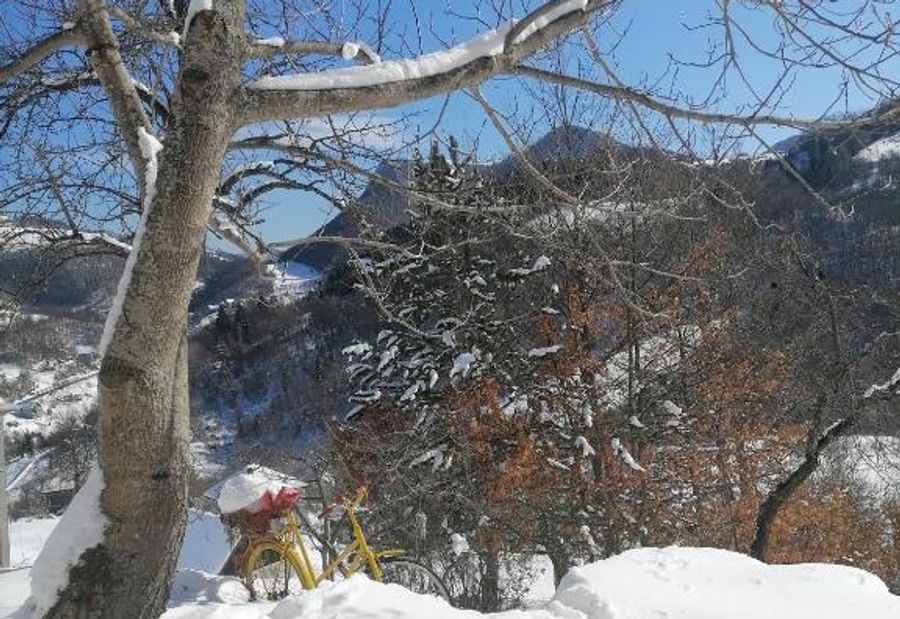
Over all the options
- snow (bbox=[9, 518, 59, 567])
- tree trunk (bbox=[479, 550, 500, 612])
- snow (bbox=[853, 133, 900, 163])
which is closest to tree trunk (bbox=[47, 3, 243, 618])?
snow (bbox=[853, 133, 900, 163])

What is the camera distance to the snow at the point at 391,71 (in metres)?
2.19

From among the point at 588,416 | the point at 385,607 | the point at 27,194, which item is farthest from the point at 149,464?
the point at 588,416

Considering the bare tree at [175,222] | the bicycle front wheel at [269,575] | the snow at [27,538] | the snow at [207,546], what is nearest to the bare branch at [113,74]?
the bare tree at [175,222]

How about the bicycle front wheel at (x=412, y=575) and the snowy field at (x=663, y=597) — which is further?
the bicycle front wheel at (x=412, y=575)

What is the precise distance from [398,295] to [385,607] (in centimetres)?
1134

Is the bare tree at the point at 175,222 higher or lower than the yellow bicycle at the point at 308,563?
higher

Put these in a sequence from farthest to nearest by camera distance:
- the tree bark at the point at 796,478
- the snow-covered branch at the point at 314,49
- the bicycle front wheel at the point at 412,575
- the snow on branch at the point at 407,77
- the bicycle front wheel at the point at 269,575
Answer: the tree bark at the point at 796,478 < the bicycle front wheel at the point at 412,575 < the bicycle front wheel at the point at 269,575 < the snow-covered branch at the point at 314,49 < the snow on branch at the point at 407,77

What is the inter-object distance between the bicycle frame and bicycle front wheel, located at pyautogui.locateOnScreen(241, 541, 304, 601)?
0.12ft

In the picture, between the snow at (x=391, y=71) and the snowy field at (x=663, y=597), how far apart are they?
6.12 ft

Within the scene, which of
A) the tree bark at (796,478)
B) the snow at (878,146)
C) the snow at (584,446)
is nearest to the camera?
the snow at (878,146)

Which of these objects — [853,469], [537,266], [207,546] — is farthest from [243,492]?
[853,469]

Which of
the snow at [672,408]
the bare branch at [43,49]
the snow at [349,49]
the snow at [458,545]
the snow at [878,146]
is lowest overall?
the snow at [458,545]

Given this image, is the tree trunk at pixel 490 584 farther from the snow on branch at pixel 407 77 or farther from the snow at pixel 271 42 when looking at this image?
the snow on branch at pixel 407 77

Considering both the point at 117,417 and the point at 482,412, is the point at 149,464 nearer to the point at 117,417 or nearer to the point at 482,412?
the point at 117,417
